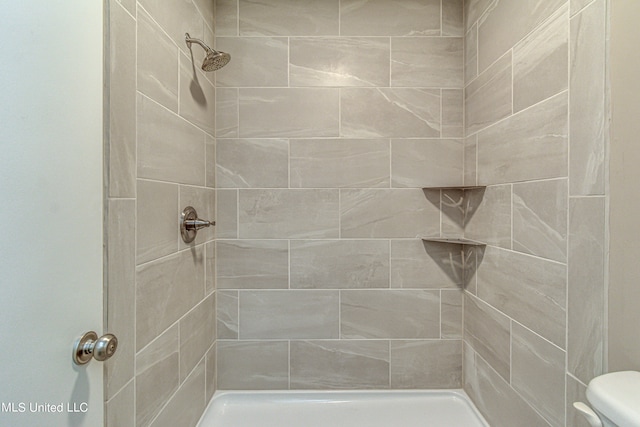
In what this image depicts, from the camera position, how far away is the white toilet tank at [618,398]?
50 cm

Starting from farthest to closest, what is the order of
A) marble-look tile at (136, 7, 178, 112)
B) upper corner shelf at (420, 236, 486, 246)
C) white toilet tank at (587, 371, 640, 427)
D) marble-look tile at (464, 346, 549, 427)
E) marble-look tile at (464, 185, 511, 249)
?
upper corner shelf at (420, 236, 486, 246) → marble-look tile at (464, 185, 511, 249) → marble-look tile at (464, 346, 549, 427) → marble-look tile at (136, 7, 178, 112) → white toilet tank at (587, 371, 640, 427)

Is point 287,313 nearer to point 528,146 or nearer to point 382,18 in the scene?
point 528,146

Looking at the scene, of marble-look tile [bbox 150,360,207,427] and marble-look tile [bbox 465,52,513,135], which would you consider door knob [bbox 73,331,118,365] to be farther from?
marble-look tile [bbox 465,52,513,135]

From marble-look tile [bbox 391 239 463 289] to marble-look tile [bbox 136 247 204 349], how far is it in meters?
0.88

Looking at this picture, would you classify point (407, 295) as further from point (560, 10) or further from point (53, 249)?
point (53, 249)

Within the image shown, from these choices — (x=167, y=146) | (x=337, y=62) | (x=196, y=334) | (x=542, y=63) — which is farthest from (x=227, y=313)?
(x=542, y=63)

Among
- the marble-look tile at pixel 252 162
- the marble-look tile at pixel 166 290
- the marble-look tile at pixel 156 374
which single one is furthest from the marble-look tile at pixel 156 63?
the marble-look tile at pixel 156 374

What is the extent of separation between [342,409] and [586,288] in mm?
1101

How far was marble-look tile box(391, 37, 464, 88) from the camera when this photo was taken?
4.55 ft

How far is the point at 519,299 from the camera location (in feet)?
3.25

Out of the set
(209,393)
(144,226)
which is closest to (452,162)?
(144,226)

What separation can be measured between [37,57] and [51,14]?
10cm

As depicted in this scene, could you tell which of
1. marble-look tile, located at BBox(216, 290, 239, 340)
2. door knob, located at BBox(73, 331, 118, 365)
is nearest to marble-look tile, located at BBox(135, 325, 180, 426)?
door knob, located at BBox(73, 331, 118, 365)

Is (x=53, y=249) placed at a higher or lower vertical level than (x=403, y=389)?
higher
